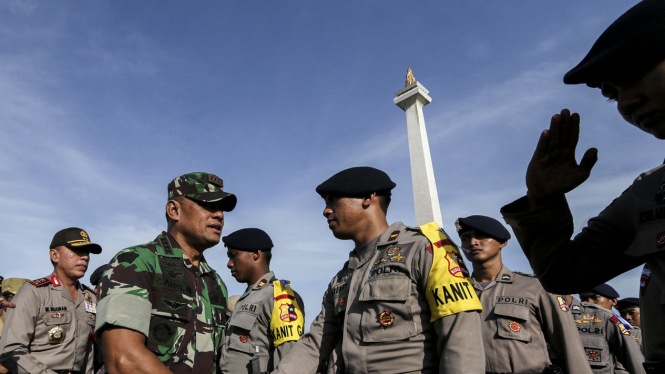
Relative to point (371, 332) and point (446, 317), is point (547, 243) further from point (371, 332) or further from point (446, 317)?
point (371, 332)

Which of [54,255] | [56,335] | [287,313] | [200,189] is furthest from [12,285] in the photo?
[200,189]

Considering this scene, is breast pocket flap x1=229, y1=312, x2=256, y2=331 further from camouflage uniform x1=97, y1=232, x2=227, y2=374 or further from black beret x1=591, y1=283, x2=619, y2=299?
black beret x1=591, y1=283, x2=619, y2=299

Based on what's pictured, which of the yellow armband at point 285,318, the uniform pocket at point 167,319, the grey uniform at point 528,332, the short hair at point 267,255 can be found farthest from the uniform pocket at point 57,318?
the grey uniform at point 528,332

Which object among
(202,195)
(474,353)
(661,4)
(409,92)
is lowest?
(474,353)

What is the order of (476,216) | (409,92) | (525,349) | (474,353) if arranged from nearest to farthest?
(474,353), (525,349), (476,216), (409,92)

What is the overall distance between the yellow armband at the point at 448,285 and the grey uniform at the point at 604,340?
383 cm

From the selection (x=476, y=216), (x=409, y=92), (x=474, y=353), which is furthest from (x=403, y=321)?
(x=409, y=92)

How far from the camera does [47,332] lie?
5.09 meters

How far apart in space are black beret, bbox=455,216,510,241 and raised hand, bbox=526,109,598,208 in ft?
10.5

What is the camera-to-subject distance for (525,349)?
4.03 m

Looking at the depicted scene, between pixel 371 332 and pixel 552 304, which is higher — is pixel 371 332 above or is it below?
below

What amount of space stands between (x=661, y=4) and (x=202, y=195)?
298 cm

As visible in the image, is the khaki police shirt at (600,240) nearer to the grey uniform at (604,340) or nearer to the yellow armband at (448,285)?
the yellow armband at (448,285)

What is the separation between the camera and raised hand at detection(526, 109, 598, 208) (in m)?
1.53
